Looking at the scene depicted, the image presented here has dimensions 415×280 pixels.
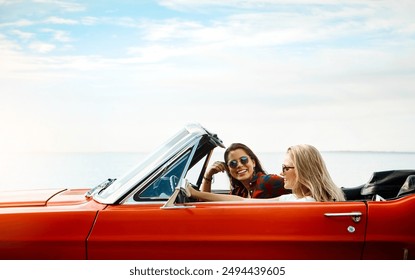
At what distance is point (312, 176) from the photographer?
4.32 m

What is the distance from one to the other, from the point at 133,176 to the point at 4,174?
119 ft

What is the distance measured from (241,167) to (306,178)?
0.64 meters

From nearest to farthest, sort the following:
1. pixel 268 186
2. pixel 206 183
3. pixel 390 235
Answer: pixel 390 235 < pixel 268 186 < pixel 206 183

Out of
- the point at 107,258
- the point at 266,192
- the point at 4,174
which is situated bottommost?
the point at 4,174

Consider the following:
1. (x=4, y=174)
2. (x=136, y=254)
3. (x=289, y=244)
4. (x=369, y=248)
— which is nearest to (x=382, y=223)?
(x=369, y=248)

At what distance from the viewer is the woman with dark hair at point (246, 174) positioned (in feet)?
15.6

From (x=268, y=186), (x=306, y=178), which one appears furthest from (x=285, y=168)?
(x=268, y=186)

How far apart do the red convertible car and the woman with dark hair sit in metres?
0.47

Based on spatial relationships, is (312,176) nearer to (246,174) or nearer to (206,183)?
(246,174)

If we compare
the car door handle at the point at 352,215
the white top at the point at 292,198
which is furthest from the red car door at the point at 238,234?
the white top at the point at 292,198

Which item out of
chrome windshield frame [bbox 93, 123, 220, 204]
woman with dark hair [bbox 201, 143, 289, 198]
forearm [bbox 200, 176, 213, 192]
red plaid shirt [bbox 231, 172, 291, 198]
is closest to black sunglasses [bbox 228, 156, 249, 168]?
woman with dark hair [bbox 201, 143, 289, 198]

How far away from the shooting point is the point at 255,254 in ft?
13.4

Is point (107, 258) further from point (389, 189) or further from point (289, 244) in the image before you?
point (389, 189)

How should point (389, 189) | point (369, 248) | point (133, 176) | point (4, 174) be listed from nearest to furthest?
1. point (369, 248)
2. point (133, 176)
3. point (389, 189)
4. point (4, 174)
